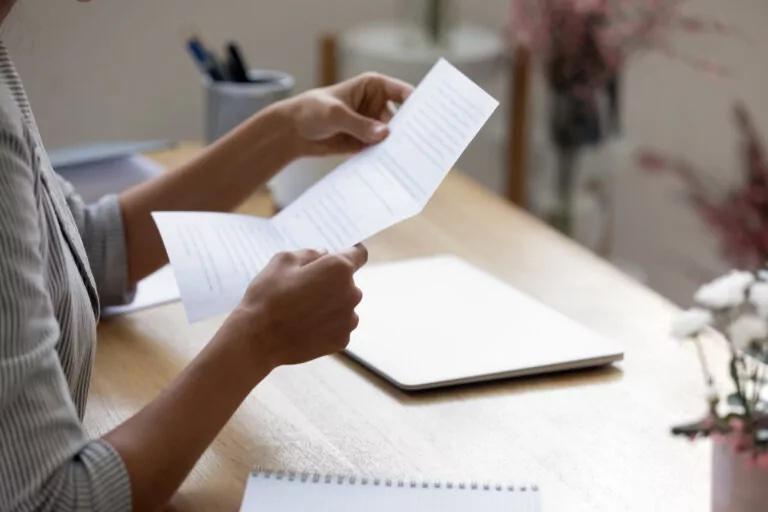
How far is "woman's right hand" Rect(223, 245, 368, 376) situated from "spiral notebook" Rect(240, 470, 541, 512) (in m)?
0.09

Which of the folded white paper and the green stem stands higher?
the folded white paper

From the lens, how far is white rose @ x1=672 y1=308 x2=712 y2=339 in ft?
2.63

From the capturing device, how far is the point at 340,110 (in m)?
1.29

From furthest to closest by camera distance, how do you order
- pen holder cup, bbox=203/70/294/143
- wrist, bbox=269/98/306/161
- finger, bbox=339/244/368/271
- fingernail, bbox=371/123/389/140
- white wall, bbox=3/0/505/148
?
1. white wall, bbox=3/0/505/148
2. pen holder cup, bbox=203/70/294/143
3. wrist, bbox=269/98/306/161
4. fingernail, bbox=371/123/389/140
5. finger, bbox=339/244/368/271

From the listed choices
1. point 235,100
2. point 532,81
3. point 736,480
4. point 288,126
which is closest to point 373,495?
point 736,480

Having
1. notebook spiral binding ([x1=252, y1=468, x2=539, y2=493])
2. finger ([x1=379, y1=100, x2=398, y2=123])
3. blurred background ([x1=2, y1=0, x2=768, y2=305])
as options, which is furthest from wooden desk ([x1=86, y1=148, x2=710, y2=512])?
blurred background ([x1=2, y1=0, x2=768, y2=305])

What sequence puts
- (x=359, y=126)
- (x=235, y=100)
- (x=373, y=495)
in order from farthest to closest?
(x=235, y=100) → (x=359, y=126) → (x=373, y=495)

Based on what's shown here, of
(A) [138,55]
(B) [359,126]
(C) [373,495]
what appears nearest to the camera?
(C) [373,495]

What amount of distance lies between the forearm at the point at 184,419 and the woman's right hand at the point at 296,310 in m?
0.01

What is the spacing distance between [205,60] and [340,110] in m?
0.50

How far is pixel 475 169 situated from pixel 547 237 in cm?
116

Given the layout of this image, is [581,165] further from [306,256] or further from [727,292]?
[727,292]

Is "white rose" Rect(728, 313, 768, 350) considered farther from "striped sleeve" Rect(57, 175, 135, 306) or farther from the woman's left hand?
"striped sleeve" Rect(57, 175, 135, 306)

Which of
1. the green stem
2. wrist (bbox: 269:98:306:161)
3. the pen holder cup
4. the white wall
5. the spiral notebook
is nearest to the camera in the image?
the spiral notebook
